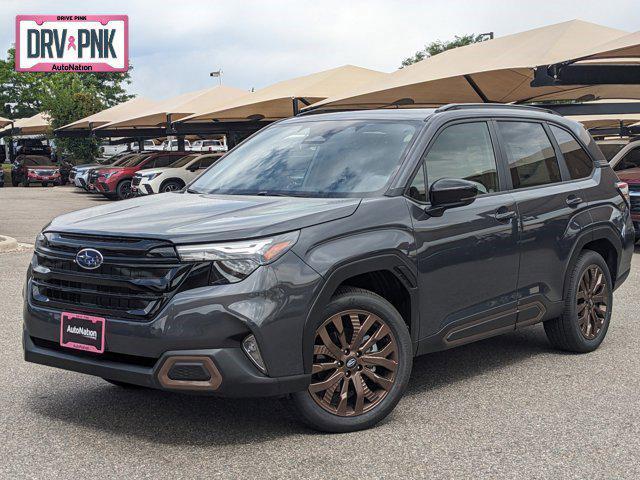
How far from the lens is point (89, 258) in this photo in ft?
14.4

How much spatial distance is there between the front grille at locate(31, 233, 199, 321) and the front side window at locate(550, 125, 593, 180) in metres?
3.47

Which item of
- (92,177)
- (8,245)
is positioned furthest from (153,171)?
(8,245)

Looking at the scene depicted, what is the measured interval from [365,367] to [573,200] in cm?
247

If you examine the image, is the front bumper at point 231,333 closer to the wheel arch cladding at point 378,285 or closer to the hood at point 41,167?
the wheel arch cladding at point 378,285

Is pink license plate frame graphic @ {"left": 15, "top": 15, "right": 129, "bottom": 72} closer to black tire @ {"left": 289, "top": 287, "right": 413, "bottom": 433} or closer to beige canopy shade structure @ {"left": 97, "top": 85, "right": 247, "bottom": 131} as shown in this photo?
beige canopy shade structure @ {"left": 97, "top": 85, "right": 247, "bottom": 131}

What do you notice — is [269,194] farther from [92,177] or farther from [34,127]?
[34,127]

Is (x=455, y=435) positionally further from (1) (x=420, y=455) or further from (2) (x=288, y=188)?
(2) (x=288, y=188)

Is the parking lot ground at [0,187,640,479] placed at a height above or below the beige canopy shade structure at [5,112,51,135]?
below

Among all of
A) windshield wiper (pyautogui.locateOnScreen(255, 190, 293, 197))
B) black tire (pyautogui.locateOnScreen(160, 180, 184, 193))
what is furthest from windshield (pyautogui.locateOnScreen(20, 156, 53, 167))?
windshield wiper (pyautogui.locateOnScreen(255, 190, 293, 197))

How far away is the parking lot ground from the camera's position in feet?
13.6

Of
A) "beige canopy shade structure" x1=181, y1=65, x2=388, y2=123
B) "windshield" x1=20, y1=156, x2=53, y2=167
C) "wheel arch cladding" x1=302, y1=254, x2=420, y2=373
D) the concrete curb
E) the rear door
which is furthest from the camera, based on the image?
"windshield" x1=20, y1=156, x2=53, y2=167

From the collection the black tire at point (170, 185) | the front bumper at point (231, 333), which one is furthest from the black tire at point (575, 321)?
the black tire at point (170, 185)

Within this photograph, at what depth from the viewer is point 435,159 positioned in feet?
17.6

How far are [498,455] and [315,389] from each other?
96 centimetres
